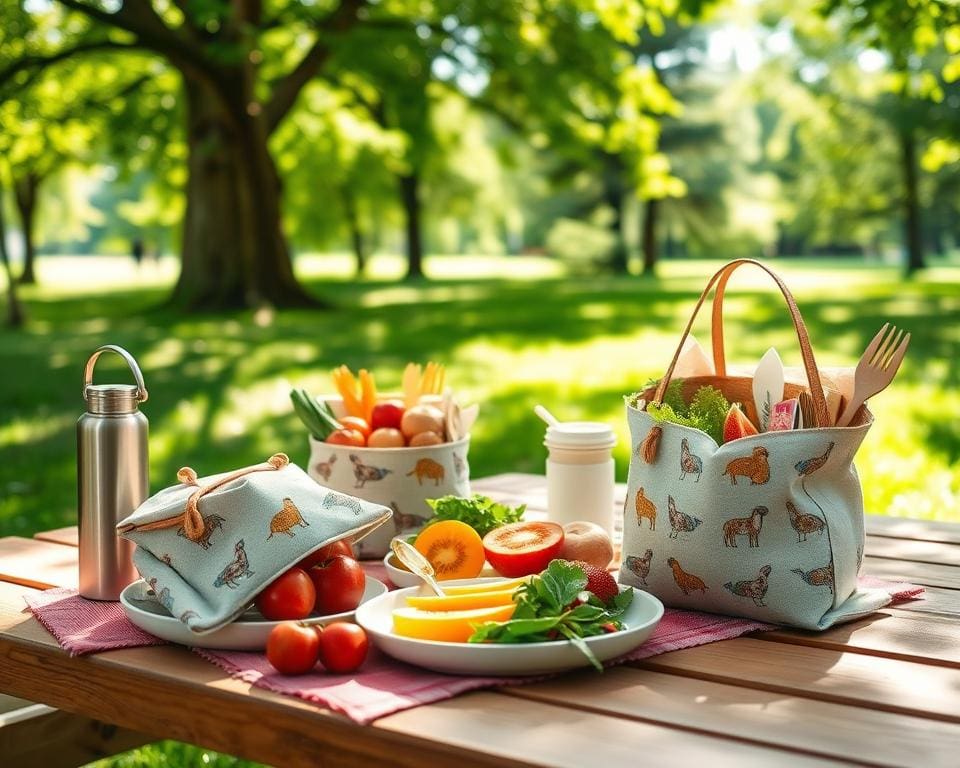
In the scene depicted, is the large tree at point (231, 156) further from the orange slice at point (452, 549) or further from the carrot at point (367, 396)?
the orange slice at point (452, 549)

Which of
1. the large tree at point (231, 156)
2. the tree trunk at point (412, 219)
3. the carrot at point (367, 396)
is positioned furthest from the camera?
the tree trunk at point (412, 219)

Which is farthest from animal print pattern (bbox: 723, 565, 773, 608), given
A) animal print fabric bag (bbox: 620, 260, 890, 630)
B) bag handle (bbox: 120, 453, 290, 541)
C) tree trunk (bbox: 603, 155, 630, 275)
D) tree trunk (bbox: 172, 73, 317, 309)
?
tree trunk (bbox: 603, 155, 630, 275)

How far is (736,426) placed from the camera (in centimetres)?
190

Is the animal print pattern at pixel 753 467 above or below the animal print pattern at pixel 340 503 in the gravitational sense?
above

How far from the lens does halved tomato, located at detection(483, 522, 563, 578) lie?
6.26 feet

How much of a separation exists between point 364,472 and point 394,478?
0.06 m

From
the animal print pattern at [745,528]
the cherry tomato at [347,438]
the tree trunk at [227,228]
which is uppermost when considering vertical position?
A: the tree trunk at [227,228]

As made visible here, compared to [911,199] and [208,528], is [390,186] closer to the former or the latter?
[911,199]

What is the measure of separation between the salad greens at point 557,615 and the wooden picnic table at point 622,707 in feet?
0.20

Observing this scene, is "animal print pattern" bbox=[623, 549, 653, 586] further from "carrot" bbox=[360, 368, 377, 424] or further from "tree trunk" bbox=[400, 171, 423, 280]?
"tree trunk" bbox=[400, 171, 423, 280]

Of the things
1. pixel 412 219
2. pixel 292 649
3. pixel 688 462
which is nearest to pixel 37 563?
pixel 292 649

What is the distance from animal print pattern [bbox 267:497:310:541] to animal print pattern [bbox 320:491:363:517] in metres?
0.05

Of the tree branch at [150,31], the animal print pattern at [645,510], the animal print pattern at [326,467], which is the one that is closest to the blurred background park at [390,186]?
the tree branch at [150,31]

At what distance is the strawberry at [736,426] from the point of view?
1.90 metres
